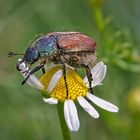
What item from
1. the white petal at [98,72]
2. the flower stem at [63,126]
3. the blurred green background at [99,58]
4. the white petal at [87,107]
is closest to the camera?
the flower stem at [63,126]

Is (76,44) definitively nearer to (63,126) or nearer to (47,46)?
(47,46)

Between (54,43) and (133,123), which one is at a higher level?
(54,43)

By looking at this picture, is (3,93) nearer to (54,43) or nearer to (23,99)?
(23,99)

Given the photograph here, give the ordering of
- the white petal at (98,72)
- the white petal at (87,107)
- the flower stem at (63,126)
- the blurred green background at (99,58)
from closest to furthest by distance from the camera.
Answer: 1. the flower stem at (63,126)
2. the white petal at (87,107)
3. the white petal at (98,72)
4. the blurred green background at (99,58)

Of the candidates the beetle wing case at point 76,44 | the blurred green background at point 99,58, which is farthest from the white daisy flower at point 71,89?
the blurred green background at point 99,58

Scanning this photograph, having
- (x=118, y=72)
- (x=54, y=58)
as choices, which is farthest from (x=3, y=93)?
(x=54, y=58)

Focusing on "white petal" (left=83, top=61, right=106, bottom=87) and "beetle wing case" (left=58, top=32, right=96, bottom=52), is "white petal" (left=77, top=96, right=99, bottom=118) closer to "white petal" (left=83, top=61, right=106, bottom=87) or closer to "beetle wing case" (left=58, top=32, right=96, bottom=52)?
"white petal" (left=83, top=61, right=106, bottom=87)

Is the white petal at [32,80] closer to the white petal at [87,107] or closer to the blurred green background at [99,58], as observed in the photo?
the white petal at [87,107]
